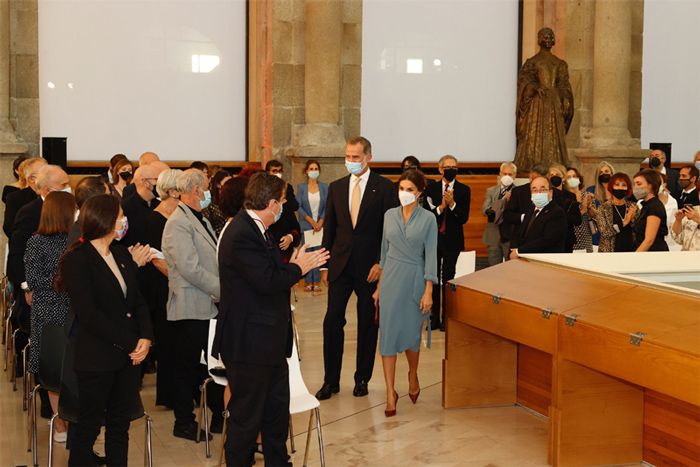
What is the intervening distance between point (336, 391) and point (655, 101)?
34.4 ft

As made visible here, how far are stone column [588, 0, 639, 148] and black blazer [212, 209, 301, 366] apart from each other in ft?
35.6

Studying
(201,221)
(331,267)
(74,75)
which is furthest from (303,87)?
(201,221)

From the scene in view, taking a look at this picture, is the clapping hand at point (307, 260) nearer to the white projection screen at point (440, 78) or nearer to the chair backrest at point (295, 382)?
the chair backrest at point (295, 382)

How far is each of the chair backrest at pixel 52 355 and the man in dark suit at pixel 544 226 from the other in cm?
369

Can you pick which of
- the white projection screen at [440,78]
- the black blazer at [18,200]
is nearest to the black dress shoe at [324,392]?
the black blazer at [18,200]

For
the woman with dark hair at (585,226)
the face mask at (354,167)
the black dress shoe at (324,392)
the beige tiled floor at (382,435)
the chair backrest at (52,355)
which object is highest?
the face mask at (354,167)

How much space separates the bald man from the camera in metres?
7.27

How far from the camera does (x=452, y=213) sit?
401 inches

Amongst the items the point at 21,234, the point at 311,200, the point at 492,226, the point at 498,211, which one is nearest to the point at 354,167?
the point at 21,234

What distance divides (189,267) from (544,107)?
313 inches

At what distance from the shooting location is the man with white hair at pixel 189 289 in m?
6.34

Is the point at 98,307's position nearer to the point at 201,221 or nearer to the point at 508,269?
the point at 201,221

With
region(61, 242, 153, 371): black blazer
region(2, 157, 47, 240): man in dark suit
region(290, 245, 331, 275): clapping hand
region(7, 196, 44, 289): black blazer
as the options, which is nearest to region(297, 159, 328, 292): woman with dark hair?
region(2, 157, 47, 240): man in dark suit

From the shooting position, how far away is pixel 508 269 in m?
7.29
